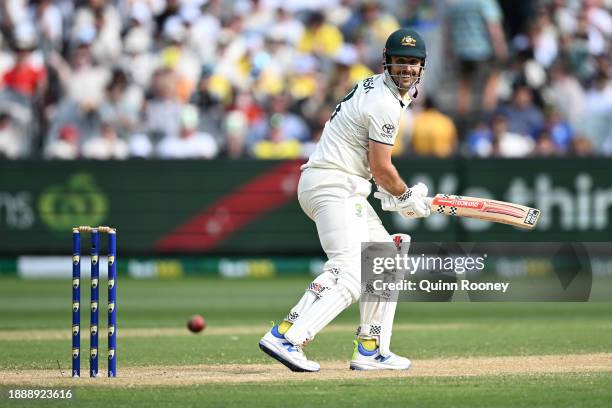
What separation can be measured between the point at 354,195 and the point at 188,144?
971cm

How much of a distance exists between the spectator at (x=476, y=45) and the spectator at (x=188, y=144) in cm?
369

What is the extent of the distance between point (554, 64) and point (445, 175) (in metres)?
2.55

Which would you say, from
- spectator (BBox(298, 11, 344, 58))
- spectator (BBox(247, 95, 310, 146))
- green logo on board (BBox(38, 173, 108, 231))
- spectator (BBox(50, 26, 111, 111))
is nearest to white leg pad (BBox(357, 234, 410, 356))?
spectator (BBox(247, 95, 310, 146))

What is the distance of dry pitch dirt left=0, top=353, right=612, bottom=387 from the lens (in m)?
7.60

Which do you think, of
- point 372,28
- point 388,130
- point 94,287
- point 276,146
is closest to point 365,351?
point 388,130

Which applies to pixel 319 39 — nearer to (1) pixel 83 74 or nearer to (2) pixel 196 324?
(1) pixel 83 74

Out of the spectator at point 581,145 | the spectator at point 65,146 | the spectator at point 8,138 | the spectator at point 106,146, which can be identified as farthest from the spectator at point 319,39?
the spectator at point 8,138

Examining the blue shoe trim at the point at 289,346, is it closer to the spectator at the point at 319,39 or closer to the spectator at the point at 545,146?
the spectator at the point at 545,146

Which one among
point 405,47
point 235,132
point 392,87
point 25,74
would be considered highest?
point 25,74

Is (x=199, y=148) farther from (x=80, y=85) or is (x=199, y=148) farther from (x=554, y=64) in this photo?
(x=554, y=64)

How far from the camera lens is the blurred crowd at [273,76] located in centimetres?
1744

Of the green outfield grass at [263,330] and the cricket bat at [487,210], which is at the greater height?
the cricket bat at [487,210]

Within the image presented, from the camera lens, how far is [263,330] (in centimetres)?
1159

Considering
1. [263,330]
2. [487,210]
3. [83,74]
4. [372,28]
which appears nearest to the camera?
[487,210]
